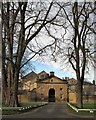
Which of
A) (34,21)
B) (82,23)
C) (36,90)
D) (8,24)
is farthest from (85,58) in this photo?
(36,90)

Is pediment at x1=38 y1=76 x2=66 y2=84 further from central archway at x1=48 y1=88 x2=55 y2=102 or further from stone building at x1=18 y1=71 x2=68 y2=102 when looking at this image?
central archway at x1=48 y1=88 x2=55 y2=102

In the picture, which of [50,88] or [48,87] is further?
[50,88]

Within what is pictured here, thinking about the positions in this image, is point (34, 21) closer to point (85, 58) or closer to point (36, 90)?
point (85, 58)

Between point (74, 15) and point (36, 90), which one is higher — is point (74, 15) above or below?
above

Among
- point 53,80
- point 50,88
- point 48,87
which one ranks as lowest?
point 50,88

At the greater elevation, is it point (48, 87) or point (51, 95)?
point (48, 87)

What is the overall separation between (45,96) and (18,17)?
43.3 meters

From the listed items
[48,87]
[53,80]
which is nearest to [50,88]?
[48,87]

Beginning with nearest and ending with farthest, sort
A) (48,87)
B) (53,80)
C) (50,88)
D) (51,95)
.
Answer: (53,80)
(48,87)
(50,88)
(51,95)

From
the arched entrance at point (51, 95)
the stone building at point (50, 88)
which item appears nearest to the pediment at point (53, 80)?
the stone building at point (50, 88)

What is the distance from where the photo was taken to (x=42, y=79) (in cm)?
6078

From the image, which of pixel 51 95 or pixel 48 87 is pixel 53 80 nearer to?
pixel 48 87

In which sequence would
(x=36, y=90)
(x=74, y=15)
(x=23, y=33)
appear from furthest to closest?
1. (x=36, y=90)
2. (x=74, y=15)
3. (x=23, y=33)

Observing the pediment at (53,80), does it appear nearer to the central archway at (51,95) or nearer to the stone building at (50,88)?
the stone building at (50,88)
